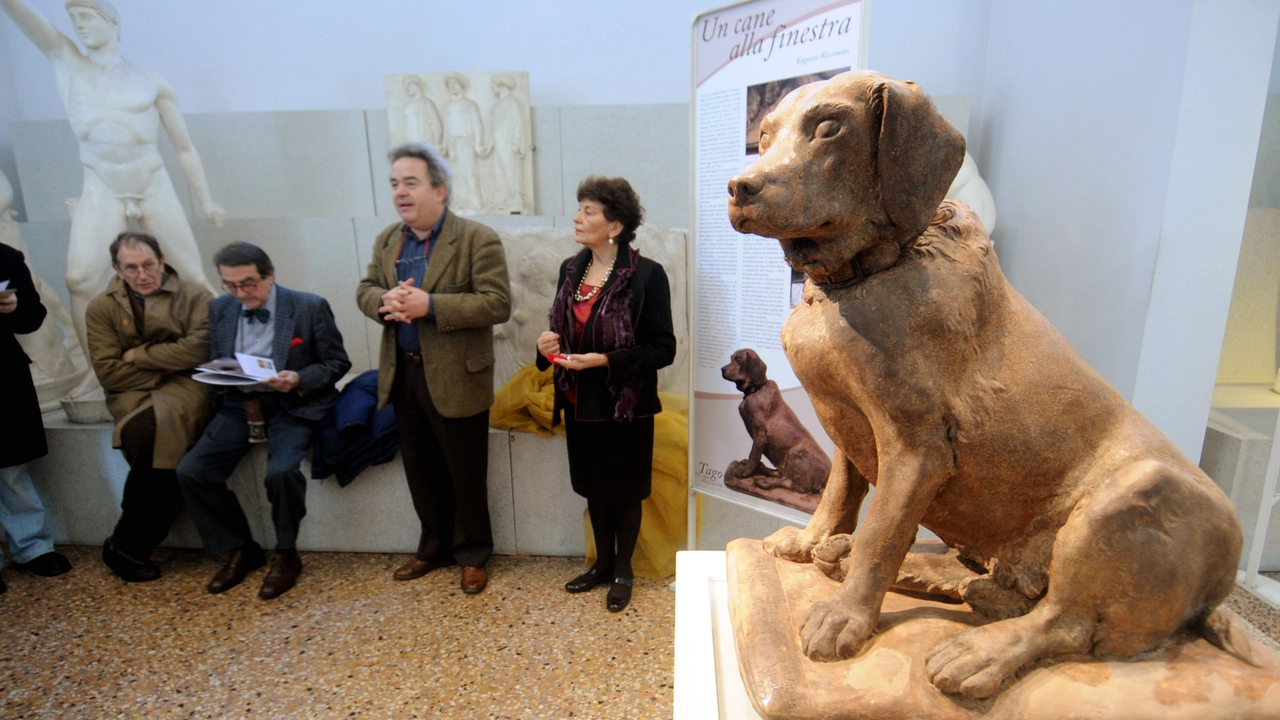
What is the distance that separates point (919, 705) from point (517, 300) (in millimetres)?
2953

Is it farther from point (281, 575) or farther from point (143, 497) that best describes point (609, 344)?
point (143, 497)

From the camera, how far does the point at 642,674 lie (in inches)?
97.4

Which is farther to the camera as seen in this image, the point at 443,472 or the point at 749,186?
the point at 443,472

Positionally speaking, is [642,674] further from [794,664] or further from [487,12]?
[487,12]

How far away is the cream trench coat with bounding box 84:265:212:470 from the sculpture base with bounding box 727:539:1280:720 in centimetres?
286

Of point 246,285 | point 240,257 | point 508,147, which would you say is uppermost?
point 508,147

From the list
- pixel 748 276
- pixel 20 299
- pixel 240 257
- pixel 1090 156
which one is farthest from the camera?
pixel 20 299

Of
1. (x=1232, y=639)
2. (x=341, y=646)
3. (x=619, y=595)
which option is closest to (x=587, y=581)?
(x=619, y=595)

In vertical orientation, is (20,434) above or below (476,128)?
below

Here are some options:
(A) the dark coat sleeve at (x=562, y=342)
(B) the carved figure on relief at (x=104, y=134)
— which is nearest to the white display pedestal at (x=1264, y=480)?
(A) the dark coat sleeve at (x=562, y=342)

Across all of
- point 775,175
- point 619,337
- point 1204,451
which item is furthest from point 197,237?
point 1204,451

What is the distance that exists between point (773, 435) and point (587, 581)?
115 centimetres

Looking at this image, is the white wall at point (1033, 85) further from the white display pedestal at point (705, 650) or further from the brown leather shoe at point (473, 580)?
the brown leather shoe at point (473, 580)

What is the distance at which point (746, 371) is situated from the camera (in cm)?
242
